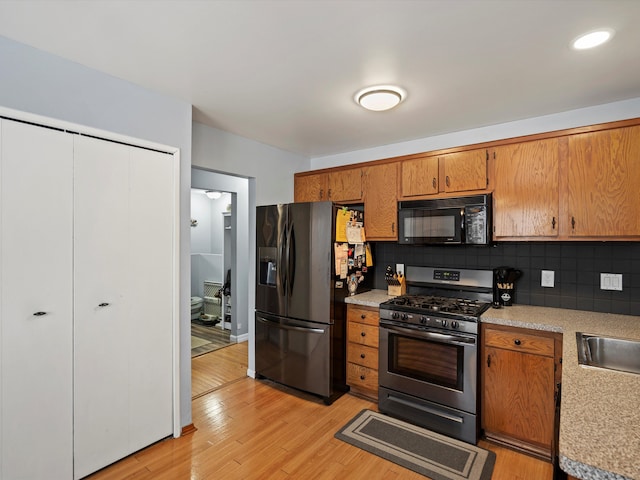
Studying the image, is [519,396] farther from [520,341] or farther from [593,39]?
[593,39]

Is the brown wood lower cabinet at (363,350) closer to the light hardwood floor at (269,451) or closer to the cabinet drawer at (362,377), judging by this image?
the cabinet drawer at (362,377)

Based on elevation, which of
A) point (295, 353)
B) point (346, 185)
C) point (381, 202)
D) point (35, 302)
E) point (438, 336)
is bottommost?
point (295, 353)

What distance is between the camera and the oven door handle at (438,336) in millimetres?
2442

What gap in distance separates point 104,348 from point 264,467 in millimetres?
1287

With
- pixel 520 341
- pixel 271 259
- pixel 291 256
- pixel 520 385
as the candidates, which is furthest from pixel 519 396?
pixel 271 259

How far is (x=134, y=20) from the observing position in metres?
1.60

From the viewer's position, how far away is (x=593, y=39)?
1705mm

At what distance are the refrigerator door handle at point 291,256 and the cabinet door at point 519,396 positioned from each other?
1.73 m

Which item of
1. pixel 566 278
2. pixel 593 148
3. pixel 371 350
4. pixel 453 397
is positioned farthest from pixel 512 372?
pixel 593 148

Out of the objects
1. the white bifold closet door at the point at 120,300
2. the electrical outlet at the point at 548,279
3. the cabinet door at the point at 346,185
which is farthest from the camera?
the cabinet door at the point at 346,185

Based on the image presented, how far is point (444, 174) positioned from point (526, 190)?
2.16 feet

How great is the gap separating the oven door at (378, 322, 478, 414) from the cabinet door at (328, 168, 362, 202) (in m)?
1.39

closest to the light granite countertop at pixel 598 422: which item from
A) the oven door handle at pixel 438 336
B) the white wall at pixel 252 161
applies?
the oven door handle at pixel 438 336

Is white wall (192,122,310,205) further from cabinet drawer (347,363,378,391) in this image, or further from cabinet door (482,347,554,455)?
cabinet door (482,347,554,455)
